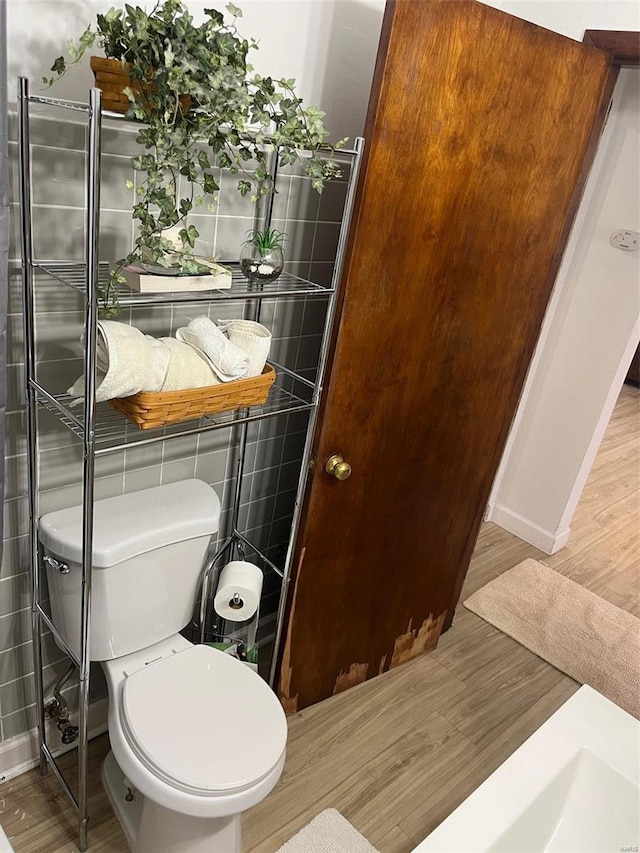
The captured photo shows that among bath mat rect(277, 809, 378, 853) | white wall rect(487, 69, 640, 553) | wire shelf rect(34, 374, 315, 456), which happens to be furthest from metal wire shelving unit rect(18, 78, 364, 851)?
white wall rect(487, 69, 640, 553)

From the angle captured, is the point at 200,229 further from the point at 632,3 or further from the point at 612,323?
the point at 612,323

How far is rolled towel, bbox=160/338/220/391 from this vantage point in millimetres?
1314

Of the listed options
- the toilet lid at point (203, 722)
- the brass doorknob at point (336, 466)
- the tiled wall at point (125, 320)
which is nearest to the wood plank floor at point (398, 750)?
the tiled wall at point (125, 320)

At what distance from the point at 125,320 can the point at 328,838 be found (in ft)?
4.52

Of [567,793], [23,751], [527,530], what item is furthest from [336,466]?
[527,530]

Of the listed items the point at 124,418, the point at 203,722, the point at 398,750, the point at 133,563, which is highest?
the point at 124,418

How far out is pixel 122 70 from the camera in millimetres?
1127

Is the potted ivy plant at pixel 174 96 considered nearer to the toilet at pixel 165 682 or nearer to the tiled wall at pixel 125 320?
the tiled wall at pixel 125 320

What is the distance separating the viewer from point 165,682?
159cm

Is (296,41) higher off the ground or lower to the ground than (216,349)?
higher

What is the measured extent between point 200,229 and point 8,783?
4.83 ft

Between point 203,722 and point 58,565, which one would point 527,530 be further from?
point 58,565

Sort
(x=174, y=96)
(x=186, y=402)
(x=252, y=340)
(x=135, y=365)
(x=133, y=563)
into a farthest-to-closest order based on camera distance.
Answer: (x=133, y=563), (x=252, y=340), (x=186, y=402), (x=135, y=365), (x=174, y=96)

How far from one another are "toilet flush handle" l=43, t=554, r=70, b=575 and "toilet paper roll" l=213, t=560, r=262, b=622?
1.39ft
